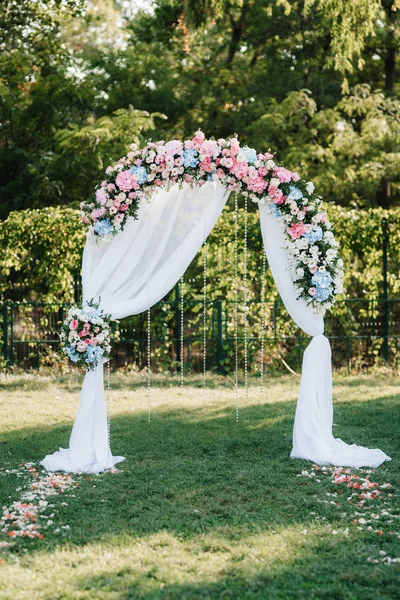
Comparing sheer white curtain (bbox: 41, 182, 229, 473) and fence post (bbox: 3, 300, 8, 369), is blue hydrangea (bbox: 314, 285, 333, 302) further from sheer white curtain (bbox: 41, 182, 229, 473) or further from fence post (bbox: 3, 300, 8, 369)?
fence post (bbox: 3, 300, 8, 369)

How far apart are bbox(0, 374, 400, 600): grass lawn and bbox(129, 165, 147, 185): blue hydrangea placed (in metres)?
2.47

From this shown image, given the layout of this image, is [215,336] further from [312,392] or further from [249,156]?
[249,156]

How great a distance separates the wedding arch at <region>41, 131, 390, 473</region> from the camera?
6465 millimetres

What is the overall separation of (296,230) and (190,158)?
1142 millimetres

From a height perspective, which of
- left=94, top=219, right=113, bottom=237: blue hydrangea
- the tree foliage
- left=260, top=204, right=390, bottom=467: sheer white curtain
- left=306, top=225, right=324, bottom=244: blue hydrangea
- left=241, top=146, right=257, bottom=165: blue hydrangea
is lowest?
left=260, top=204, right=390, bottom=467: sheer white curtain

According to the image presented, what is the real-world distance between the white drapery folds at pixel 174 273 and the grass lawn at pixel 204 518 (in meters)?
0.42

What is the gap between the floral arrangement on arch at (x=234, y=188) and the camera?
653cm

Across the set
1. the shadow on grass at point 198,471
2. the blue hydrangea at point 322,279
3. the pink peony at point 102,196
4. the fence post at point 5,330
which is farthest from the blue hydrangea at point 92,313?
the fence post at point 5,330

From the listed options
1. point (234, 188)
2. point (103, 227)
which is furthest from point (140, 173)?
point (234, 188)

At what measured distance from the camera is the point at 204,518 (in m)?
4.86

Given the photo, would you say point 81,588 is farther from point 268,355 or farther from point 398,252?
point 398,252

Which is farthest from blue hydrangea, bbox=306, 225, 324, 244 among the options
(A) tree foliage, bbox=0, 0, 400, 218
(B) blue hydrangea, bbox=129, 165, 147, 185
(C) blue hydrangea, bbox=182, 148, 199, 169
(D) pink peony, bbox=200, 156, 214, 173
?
(A) tree foliage, bbox=0, 0, 400, 218

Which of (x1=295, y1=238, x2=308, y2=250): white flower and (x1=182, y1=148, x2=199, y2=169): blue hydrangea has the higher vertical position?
(x1=182, y1=148, x2=199, y2=169): blue hydrangea

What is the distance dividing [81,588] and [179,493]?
5.68 feet
